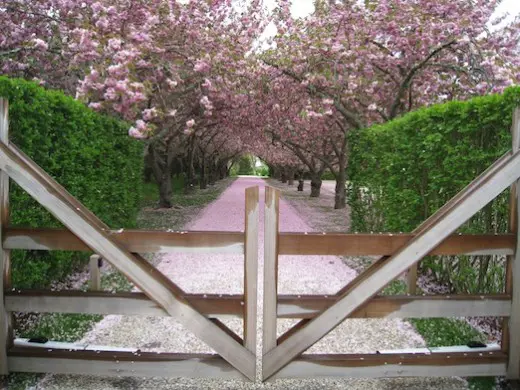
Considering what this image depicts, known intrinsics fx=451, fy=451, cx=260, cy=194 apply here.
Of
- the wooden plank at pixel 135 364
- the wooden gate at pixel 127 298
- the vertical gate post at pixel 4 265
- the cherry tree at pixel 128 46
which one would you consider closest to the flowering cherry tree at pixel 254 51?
the cherry tree at pixel 128 46

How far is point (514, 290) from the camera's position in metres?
3.17

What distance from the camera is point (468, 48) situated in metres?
9.77

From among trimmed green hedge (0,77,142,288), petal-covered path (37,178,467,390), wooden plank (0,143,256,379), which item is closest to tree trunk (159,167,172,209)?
trimmed green hedge (0,77,142,288)

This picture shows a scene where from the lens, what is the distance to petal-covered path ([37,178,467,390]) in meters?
3.55

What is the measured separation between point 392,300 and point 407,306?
0.12 meters

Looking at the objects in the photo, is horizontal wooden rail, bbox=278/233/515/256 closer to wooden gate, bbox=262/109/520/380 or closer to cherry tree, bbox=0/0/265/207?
wooden gate, bbox=262/109/520/380

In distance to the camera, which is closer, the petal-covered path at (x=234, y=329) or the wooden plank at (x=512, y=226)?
the wooden plank at (x=512, y=226)

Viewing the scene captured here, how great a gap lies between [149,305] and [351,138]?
9269 mm

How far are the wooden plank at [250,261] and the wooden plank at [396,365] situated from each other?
14.9 inches

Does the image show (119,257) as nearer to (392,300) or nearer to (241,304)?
(241,304)

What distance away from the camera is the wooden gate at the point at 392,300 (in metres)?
2.96

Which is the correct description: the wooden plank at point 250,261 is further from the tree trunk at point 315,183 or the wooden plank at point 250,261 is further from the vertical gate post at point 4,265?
the tree trunk at point 315,183

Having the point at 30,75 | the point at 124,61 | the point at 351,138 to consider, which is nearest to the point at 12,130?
the point at 124,61

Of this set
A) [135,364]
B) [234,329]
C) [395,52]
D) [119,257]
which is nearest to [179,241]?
[119,257]
